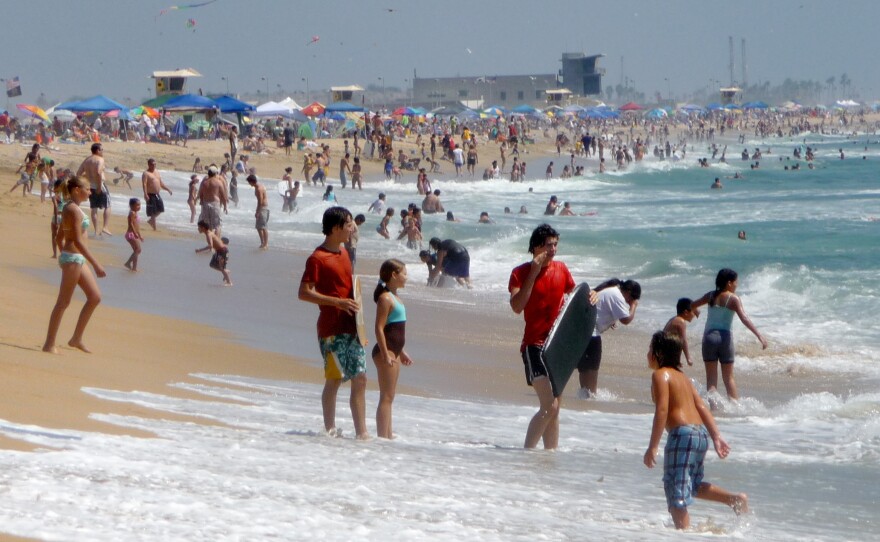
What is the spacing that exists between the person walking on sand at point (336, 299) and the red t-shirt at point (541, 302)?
33.9 inches

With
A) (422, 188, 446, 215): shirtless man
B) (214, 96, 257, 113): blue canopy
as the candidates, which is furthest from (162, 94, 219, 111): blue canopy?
(422, 188, 446, 215): shirtless man

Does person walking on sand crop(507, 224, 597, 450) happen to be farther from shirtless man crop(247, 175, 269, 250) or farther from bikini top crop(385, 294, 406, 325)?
shirtless man crop(247, 175, 269, 250)

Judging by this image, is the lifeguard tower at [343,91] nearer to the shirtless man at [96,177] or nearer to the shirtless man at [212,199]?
the shirtless man at [212,199]

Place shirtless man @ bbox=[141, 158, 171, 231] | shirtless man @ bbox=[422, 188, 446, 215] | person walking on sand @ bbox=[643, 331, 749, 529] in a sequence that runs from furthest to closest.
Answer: shirtless man @ bbox=[422, 188, 446, 215] → shirtless man @ bbox=[141, 158, 171, 231] → person walking on sand @ bbox=[643, 331, 749, 529]

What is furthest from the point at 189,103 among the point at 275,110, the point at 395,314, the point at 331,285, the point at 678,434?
the point at 678,434

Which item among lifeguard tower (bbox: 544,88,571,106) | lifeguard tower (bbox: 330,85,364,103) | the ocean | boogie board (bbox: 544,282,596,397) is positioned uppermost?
lifeguard tower (bbox: 544,88,571,106)

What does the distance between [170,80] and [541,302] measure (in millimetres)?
53944

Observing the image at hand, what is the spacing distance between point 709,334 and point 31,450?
5686 mm

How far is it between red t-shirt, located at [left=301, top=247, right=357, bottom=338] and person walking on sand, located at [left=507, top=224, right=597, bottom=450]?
0.85 m

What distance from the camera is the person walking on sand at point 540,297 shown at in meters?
6.06

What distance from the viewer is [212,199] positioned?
678 inches

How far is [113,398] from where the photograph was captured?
265 inches

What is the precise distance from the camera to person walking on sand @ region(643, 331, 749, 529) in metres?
4.88

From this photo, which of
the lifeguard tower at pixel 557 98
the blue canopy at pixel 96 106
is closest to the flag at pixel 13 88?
the blue canopy at pixel 96 106
